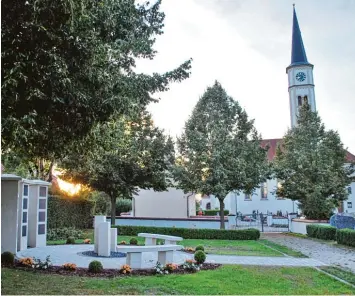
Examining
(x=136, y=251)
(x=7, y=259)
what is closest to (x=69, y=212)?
(x=7, y=259)

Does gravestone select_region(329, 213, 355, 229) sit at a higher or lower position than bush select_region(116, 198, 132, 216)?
lower

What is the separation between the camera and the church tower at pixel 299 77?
5944 cm

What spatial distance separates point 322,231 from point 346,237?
11.2ft

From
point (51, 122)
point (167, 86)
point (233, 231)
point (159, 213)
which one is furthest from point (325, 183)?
point (51, 122)

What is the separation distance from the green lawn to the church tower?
52620 mm

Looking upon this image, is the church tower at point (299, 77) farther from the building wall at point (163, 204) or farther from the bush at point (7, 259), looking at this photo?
the bush at point (7, 259)

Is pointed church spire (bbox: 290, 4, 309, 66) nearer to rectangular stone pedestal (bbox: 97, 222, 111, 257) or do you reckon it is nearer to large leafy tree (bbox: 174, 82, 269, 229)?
large leafy tree (bbox: 174, 82, 269, 229)

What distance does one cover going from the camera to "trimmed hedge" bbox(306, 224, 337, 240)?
20094 mm

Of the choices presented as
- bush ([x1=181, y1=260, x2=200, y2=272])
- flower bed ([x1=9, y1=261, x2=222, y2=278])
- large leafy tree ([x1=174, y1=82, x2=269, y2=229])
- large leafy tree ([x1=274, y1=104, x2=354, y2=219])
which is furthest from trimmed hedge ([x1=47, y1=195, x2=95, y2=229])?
large leafy tree ([x1=274, y1=104, x2=354, y2=219])

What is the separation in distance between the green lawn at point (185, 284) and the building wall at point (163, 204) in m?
22.9

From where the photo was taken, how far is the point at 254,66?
1191 centimetres

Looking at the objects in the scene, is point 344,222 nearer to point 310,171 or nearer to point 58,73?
point 310,171

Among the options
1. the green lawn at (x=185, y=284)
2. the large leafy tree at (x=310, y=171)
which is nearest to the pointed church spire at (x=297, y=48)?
the large leafy tree at (x=310, y=171)

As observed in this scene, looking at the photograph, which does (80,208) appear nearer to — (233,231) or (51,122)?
(233,231)
